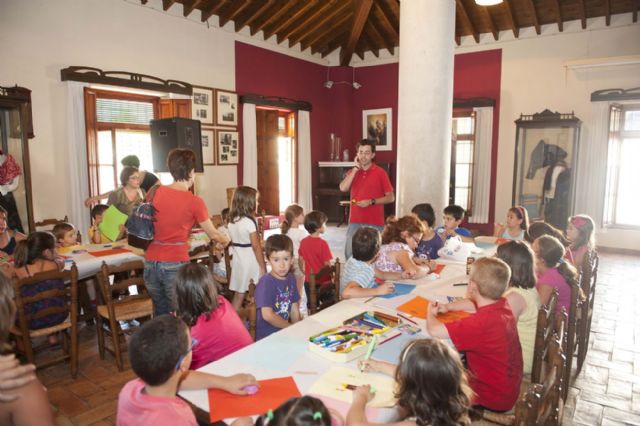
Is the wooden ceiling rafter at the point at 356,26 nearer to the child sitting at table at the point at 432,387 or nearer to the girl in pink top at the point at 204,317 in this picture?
the girl in pink top at the point at 204,317

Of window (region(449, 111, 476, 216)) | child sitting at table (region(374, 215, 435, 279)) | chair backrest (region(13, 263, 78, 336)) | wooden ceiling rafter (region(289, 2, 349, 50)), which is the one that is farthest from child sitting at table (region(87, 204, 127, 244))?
window (region(449, 111, 476, 216))

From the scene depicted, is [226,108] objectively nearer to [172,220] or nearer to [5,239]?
[5,239]

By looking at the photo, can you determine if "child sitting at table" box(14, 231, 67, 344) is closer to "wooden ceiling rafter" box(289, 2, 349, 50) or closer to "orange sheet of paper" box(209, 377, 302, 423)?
"orange sheet of paper" box(209, 377, 302, 423)

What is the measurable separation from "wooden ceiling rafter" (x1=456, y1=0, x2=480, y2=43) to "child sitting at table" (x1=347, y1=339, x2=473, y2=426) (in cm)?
797

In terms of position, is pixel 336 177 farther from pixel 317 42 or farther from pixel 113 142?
pixel 113 142

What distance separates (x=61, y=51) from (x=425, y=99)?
4.77m

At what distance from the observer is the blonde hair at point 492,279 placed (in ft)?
6.73

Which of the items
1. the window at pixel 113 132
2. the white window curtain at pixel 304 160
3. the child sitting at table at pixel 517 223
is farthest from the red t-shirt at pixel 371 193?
the white window curtain at pixel 304 160

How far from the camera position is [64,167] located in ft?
20.1

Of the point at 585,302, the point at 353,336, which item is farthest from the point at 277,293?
the point at 585,302

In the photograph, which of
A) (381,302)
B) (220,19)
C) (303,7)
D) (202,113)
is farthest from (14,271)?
Answer: (303,7)

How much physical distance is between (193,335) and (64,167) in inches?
199

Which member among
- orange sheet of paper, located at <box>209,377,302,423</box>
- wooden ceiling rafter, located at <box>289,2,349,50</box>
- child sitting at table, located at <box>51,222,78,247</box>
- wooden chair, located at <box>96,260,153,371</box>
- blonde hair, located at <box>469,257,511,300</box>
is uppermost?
wooden ceiling rafter, located at <box>289,2,349,50</box>

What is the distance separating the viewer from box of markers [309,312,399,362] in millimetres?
1966
